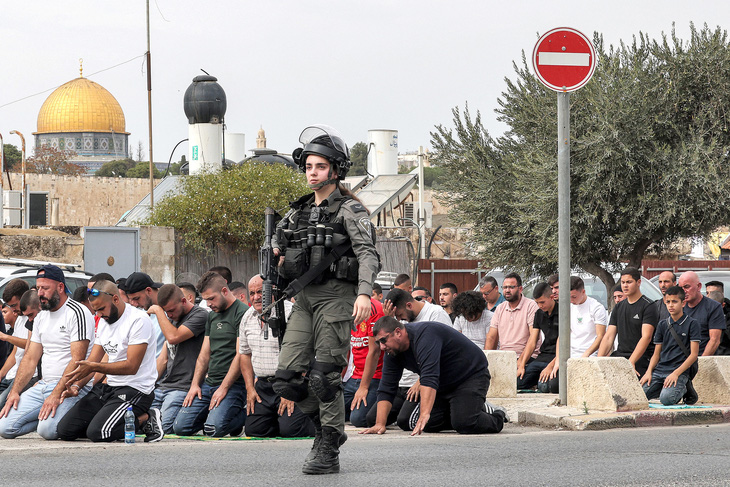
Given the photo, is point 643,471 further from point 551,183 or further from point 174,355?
point 551,183

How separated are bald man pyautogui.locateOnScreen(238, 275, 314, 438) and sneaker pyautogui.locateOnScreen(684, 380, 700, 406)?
4.17 m

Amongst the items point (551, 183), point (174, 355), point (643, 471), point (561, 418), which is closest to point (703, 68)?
point (551, 183)

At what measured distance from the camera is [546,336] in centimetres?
1320

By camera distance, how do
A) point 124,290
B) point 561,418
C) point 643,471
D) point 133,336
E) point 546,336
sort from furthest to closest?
point 546,336, point 124,290, point 561,418, point 133,336, point 643,471

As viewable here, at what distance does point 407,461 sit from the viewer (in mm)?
6758

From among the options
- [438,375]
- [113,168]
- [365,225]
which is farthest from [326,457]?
[113,168]

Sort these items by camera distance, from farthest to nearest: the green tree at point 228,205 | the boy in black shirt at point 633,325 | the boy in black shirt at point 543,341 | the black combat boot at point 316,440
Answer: the green tree at point 228,205, the boy in black shirt at point 543,341, the boy in black shirt at point 633,325, the black combat boot at point 316,440

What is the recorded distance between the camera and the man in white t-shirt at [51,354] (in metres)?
8.73

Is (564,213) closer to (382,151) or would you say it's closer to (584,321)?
(584,321)

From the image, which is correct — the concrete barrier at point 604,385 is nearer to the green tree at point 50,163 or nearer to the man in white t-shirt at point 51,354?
the man in white t-shirt at point 51,354

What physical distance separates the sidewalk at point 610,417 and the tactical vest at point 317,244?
12.7 ft

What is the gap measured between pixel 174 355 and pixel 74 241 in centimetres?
1469

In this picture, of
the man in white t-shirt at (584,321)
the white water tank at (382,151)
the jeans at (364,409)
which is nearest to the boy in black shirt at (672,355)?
the man in white t-shirt at (584,321)

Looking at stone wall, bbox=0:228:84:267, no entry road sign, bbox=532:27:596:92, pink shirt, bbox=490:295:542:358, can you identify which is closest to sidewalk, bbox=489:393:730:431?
pink shirt, bbox=490:295:542:358
